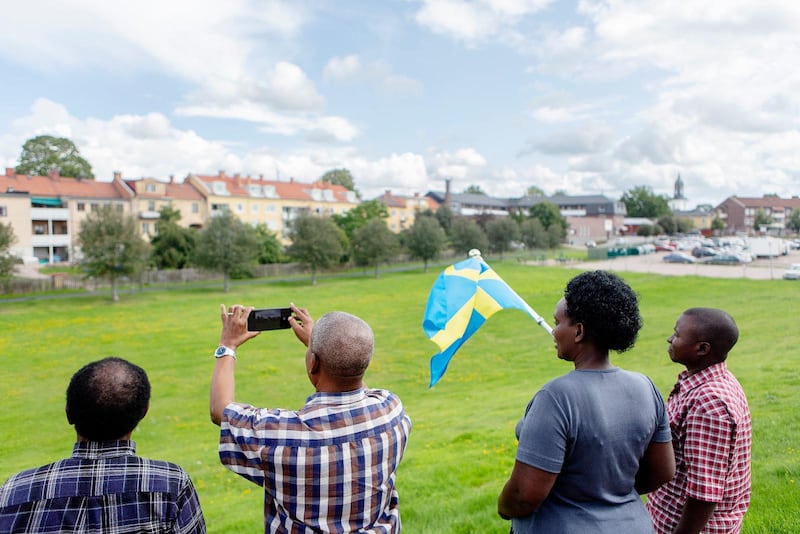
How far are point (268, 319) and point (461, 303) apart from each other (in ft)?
12.3

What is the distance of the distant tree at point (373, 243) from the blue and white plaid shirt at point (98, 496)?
5933 centimetres

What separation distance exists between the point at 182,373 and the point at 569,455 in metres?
21.5

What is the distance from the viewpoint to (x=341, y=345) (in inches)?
107

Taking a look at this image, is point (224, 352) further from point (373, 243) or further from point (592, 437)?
point (373, 243)

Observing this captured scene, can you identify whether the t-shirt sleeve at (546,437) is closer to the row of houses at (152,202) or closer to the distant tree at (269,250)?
A: the row of houses at (152,202)

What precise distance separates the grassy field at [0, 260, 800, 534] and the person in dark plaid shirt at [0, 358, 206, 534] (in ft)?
11.8

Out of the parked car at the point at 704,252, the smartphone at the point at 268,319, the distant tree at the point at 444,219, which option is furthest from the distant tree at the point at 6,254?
the parked car at the point at 704,252

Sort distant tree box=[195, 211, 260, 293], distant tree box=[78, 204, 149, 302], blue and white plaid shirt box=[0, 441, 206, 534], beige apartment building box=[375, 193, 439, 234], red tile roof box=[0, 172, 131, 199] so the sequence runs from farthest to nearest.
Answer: beige apartment building box=[375, 193, 439, 234] < red tile roof box=[0, 172, 131, 199] < distant tree box=[195, 211, 260, 293] < distant tree box=[78, 204, 149, 302] < blue and white plaid shirt box=[0, 441, 206, 534]

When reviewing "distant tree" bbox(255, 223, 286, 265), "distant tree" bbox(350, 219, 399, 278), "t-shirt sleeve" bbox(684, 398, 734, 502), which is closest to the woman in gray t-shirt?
"t-shirt sleeve" bbox(684, 398, 734, 502)

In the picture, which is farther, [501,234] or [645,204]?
[645,204]

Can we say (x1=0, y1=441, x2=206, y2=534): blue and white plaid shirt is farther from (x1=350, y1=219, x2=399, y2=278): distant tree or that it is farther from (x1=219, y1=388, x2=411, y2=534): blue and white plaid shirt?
(x1=350, y1=219, x2=399, y2=278): distant tree

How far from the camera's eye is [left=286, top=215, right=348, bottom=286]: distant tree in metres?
58.0

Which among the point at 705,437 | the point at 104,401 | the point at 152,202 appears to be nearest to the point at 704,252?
the point at 152,202

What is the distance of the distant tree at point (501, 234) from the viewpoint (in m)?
80.4
